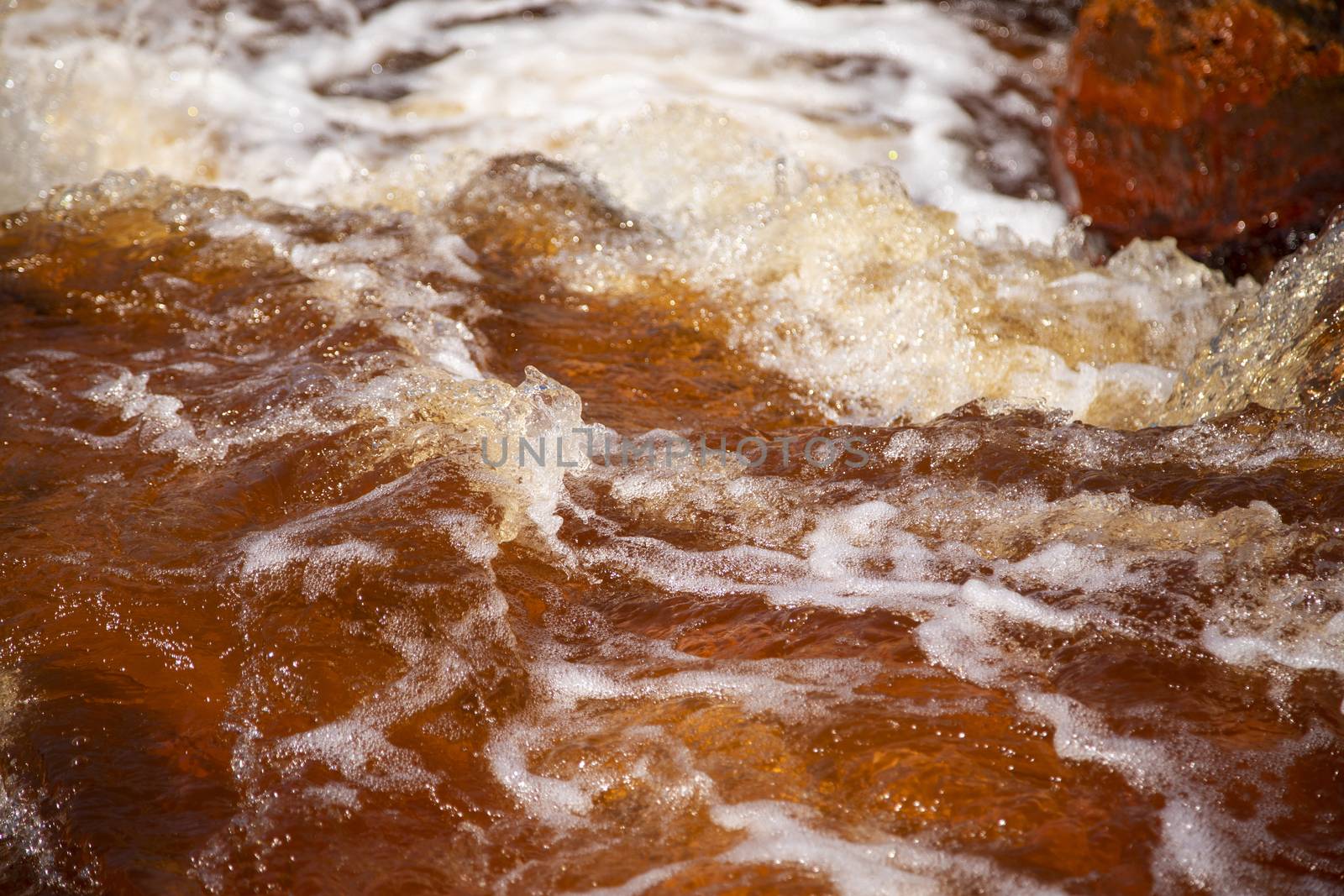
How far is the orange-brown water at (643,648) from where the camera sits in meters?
1.75

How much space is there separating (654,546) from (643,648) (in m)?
0.31

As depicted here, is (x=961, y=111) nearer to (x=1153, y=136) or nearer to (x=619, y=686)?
(x=1153, y=136)

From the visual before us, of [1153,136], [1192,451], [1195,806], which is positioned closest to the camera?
[1195,806]

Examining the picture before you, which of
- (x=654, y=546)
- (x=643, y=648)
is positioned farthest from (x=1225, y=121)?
(x=643, y=648)

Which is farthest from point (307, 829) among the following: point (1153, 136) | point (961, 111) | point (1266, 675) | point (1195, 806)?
point (961, 111)

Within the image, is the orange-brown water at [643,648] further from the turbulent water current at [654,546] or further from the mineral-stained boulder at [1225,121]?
the mineral-stained boulder at [1225,121]

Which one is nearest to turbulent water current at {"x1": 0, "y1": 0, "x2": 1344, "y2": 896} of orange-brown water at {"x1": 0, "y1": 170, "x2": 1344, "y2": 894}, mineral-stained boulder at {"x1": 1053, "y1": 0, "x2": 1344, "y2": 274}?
orange-brown water at {"x1": 0, "y1": 170, "x2": 1344, "y2": 894}

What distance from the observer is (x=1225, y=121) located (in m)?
4.43

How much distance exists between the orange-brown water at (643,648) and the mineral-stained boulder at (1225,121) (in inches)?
85.5

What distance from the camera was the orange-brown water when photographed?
5.73ft

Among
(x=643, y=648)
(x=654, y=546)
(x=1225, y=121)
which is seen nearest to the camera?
(x=643, y=648)

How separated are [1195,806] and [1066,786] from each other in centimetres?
20

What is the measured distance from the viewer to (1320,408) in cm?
256

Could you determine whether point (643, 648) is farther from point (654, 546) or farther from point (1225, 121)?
point (1225, 121)
